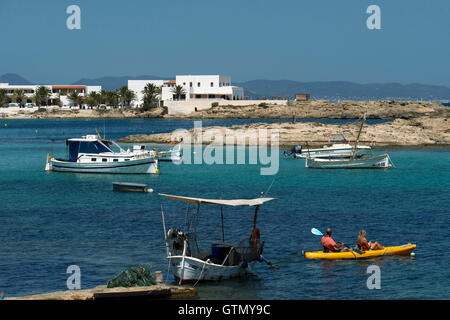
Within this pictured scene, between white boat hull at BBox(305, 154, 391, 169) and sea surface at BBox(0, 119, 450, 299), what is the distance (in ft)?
4.67

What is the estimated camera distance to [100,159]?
6162 cm

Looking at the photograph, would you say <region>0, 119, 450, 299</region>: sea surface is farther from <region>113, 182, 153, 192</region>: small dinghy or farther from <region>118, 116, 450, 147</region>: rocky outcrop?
<region>118, 116, 450, 147</region>: rocky outcrop

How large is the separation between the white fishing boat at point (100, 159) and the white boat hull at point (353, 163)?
17042mm

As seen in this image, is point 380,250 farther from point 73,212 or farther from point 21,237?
point 73,212

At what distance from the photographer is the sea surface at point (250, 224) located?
24.8m

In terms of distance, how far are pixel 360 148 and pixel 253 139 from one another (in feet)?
70.2

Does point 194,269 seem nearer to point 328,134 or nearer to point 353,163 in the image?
point 353,163

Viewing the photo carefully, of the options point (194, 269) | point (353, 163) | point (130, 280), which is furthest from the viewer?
point (353, 163)

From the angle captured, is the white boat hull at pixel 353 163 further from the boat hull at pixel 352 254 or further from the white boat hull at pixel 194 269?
the white boat hull at pixel 194 269

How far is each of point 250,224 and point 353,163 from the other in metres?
33.3

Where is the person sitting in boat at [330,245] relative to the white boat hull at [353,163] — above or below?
above

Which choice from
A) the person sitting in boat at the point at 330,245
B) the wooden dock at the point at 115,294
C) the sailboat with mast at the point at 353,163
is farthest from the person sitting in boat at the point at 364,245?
the sailboat with mast at the point at 353,163

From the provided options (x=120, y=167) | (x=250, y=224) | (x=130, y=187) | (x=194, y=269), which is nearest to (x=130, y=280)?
(x=194, y=269)
